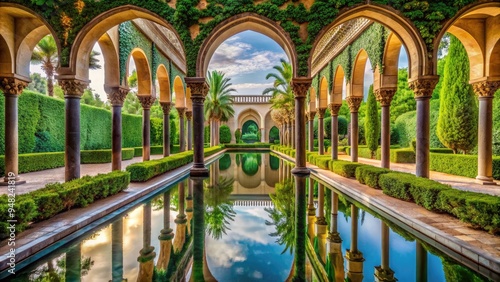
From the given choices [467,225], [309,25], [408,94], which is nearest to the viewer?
[467,225]

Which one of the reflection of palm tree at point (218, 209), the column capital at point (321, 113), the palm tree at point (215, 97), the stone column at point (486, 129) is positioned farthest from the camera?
the palm tree at point (215, 97)

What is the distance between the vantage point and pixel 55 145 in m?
16.5

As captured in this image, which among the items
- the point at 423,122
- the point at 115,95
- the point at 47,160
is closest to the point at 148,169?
the point at 115,95

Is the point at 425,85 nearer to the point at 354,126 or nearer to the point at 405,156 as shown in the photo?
the point at 354,126

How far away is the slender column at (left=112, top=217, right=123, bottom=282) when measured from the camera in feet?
11.8

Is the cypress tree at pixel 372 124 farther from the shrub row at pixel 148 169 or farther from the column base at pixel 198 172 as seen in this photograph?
the shrub row at pixel 148 169

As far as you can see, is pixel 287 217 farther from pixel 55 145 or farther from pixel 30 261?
pixel 55 145

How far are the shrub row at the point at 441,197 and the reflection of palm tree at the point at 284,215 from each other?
2621mm

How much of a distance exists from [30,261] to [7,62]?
8837mm

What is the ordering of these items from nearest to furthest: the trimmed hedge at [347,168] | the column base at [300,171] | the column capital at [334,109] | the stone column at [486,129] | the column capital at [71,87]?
the column capital at [71,87]
the stone column at [486,129]
the trimmed hedge at [347,168]
the column base at [300,171]
the column capital at [334,109]

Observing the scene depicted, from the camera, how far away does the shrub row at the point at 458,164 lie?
10.9 m

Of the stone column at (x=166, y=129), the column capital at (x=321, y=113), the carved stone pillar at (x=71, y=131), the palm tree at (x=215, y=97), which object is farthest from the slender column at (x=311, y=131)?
the carved stone pillar at (x=71, y=131)

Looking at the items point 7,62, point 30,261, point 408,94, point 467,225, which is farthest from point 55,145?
point 408,94

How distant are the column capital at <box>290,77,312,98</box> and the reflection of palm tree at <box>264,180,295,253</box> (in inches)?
161
